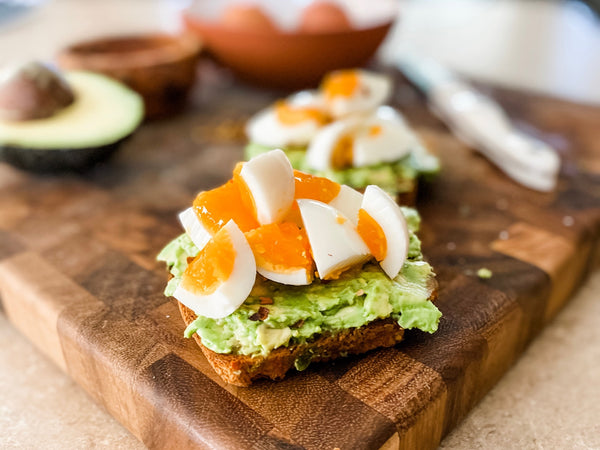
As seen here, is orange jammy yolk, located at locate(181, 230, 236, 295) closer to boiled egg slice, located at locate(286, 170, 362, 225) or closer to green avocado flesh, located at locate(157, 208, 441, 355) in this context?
green avocado flesh, located at locate(157, 208, 441, 355)

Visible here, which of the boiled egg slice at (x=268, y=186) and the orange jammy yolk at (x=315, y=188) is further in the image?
the orange jammy yolk at (x=315, y=188)

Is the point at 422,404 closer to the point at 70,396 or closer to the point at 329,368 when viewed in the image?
the point at 329,368

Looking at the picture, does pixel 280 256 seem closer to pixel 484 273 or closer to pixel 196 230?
pixel 196 230

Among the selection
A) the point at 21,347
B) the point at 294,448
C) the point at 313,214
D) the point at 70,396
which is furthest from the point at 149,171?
the point at 294,448

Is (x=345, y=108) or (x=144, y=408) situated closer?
(x=144, y=408)

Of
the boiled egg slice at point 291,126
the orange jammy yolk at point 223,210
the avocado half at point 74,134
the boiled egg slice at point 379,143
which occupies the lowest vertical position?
the avocado half at point 74,134

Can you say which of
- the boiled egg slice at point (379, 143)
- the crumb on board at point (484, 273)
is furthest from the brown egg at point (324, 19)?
the crumb on board at point (484, 273)

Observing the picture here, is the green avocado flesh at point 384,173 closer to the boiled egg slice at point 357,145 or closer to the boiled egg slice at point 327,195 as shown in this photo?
the boiled egg slice at point 357,145
